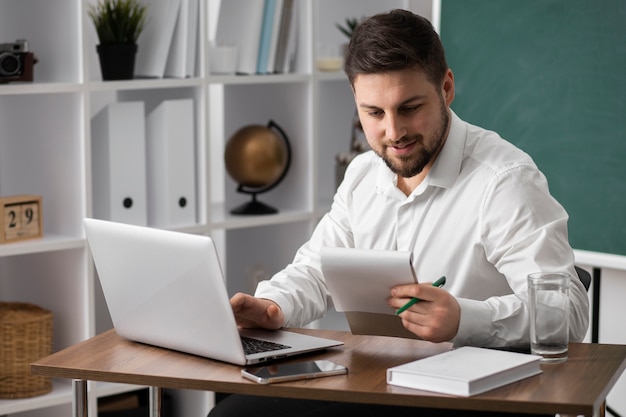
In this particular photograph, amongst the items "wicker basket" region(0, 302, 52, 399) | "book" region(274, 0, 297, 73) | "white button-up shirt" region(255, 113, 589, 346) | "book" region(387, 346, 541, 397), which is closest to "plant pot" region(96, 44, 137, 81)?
"book" region(274, 0, 297, 73)

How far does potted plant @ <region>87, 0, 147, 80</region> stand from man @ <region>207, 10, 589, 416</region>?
1.04 m

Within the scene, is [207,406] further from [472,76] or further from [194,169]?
[472,76]

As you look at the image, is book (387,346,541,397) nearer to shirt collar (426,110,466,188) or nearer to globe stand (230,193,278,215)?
shirt collar (426,110,466,188)

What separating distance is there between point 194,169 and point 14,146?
1.79ft

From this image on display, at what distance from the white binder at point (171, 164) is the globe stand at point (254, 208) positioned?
23 centimetres

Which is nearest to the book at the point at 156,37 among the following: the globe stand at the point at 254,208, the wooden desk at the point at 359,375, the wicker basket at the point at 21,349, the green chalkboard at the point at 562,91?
the globe stand at the point at 254,208

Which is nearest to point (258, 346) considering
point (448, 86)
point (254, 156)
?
point (448, 86)

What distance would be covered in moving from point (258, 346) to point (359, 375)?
0.72 ft

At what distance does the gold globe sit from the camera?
3.31m

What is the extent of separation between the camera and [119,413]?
320 cm

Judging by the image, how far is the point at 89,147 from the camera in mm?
2877

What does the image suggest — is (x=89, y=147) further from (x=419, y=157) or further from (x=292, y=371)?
(x=292, y=371)

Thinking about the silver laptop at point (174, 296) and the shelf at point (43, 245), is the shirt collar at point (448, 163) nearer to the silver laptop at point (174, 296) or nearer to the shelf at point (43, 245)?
the silver laptop at point (174, 296)

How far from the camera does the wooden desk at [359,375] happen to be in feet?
4.85
